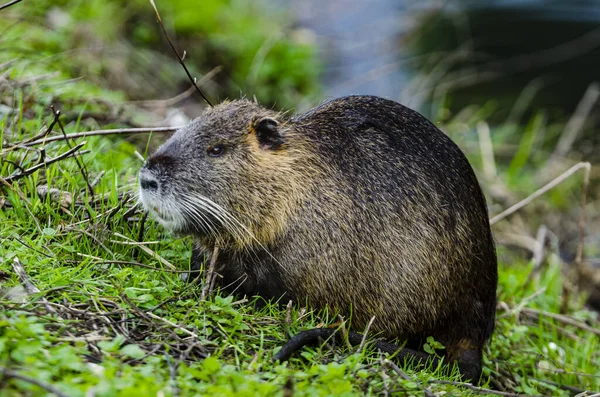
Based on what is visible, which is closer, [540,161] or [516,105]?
[540,161]

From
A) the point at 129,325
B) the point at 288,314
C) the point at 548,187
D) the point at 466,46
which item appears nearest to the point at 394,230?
the point at 288,314

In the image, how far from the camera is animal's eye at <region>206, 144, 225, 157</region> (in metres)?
3.26

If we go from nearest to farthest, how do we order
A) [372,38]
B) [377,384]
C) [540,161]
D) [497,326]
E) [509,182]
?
[377,384] → [497,326] → [509,182] → [540,161] → [372,38]

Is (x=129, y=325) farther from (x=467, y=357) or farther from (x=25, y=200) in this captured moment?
(x=467, y=357)

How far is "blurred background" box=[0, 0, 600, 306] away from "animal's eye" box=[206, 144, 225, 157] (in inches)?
25.4

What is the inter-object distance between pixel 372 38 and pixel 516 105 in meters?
2.93

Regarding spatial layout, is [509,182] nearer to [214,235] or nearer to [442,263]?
[442,263]

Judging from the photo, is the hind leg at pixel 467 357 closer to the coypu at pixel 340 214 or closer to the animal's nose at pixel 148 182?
the coypu at pixel 340 214

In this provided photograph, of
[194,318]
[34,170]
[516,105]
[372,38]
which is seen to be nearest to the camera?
[194,318]

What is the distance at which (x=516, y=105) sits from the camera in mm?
8820

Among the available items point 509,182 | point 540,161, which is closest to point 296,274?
point 509,182

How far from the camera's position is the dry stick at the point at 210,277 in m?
3.08

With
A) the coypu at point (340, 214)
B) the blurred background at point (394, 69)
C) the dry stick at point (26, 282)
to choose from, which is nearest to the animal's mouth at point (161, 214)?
the coypu at point (340, 214)

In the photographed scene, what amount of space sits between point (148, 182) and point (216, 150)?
31 cm
